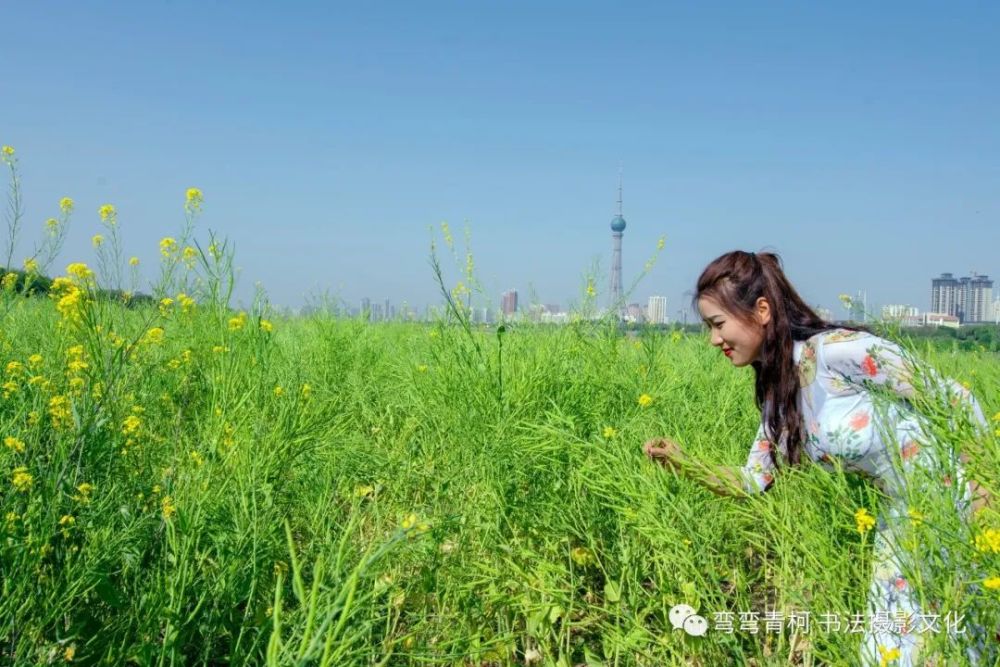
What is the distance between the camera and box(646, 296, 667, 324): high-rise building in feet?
10.7

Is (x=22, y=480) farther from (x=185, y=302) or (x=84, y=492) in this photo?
(x=185, y=302)

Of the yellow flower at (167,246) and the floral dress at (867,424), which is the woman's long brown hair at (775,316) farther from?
the yellow flower at (167,246)

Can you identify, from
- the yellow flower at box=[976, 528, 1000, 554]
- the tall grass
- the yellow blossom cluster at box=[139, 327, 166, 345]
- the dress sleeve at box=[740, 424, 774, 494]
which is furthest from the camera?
the yellow blossom cluster at box=[139, 327, 166, 345]

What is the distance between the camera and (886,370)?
1.55m

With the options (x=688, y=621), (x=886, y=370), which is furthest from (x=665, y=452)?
(x=886, y=370)

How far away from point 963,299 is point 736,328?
4.00ft

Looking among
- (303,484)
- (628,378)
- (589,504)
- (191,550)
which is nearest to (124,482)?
(191,550)

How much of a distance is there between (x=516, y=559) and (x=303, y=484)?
0.61 meters

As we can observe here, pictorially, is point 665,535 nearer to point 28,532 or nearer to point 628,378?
point 628,378

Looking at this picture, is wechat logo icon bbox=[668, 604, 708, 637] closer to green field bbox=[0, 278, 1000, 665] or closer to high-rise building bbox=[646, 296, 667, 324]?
green field bbox=[0, 278, 1000, 665]

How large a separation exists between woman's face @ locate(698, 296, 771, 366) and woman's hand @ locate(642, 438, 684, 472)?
278 mm

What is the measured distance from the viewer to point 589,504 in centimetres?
183

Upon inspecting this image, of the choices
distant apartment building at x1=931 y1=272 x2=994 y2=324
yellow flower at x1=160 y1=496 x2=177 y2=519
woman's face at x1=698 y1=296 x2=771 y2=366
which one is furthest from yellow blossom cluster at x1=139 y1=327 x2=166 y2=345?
distant apartment building at x1=931 y1=272 x2=994 y2=324

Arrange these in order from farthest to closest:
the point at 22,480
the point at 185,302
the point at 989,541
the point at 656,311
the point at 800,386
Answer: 1. the point at 656,311
2. the point at 185,302
3. the point at 800,386
4. the point at 22,480
5. the point at 989,541
